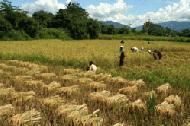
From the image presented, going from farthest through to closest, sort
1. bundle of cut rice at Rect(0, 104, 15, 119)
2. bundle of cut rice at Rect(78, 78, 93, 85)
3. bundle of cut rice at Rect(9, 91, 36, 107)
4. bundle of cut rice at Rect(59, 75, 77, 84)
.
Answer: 1. bundle of cut rice at Rect(59, 75, 77, 84)
2. bundle of cut rice at Rect(78, 78, 93, 85)
3. bundle of cut rice at Rect(9, 91, 36, 107)
4. bundle of cut rice at Rect(0, 104, 15, 119)

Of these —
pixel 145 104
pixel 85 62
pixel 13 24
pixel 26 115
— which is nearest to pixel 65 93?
pixel 145 104

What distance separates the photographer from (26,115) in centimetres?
712

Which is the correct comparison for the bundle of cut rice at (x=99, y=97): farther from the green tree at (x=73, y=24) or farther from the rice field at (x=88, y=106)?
the green tree at (x=73, y=24)

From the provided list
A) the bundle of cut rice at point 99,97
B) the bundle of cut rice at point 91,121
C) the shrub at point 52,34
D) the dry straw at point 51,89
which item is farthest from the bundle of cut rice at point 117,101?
the shrub at point 52,34

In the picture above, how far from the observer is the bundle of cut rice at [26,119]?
6.85 m

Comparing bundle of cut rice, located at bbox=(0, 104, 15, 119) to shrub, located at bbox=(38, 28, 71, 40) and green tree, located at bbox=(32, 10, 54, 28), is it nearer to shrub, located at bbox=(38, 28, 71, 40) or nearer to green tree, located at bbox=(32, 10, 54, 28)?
shrub, located at bbox=(38, 28, 71, 40)

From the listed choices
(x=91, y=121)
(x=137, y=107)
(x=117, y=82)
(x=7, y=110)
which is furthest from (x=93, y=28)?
(x=91, y=121)

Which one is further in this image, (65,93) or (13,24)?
(13,24)

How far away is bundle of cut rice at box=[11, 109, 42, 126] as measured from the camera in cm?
685

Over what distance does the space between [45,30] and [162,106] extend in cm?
4410

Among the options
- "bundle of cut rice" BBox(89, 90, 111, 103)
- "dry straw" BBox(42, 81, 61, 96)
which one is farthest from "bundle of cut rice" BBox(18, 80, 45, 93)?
"bundle of cut rice" BBox(89, 90, 111, 103)

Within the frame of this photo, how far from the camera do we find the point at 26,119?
22.9 ft

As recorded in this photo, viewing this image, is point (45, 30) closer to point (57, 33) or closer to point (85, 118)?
point (57, 33)

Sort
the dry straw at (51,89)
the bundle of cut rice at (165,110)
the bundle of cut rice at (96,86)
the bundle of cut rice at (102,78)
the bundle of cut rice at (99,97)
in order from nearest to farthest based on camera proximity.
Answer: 1. the bundle of cut rice at (165,110)
2. the bundle of cut rice at (99,97)
3. the dry straw at (51,89)
4. the bundle of cut rice at (96,86)
5. the bundle of cut rice at (102,78)
